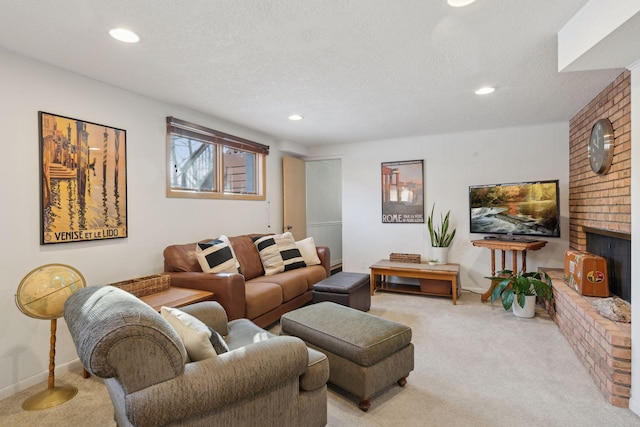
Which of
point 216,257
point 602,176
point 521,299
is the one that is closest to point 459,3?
point 602,176

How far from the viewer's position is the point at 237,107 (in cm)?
349

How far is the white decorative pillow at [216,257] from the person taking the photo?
10.3 ft

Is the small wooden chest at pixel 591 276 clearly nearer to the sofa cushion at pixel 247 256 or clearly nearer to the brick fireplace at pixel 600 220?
the brick fireplace at pixel 600 220

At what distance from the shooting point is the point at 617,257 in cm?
279

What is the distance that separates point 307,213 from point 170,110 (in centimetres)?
316

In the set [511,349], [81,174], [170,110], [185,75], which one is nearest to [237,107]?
[170,110]

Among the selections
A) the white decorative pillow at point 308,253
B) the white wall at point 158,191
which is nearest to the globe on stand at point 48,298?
the white wall at point 158,191

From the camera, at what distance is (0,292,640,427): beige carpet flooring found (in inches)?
74.2

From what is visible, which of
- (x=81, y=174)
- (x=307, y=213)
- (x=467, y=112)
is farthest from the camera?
(x=307, y=213)

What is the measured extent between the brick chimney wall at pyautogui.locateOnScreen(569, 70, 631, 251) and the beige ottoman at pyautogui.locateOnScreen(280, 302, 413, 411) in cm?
198

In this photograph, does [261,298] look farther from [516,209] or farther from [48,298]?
[516,209]

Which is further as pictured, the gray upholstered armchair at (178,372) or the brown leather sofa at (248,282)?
the brown leather sofa at (248,282)

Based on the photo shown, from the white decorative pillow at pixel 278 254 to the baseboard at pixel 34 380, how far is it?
1.87 meters

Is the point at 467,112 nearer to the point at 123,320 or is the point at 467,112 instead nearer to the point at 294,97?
the point at 294,97
